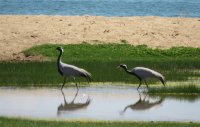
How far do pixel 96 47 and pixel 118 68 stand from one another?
469cm

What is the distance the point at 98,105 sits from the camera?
61.2 ft

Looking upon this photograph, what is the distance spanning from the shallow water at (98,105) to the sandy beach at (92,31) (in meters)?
7.43

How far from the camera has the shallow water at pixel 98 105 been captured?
679 inches

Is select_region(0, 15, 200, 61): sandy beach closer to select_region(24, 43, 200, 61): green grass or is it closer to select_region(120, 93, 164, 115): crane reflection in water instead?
select_region(24, 43, 200, 61): green grass

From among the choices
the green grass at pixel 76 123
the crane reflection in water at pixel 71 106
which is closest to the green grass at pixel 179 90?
the crane reflection in water at pixel 71 106

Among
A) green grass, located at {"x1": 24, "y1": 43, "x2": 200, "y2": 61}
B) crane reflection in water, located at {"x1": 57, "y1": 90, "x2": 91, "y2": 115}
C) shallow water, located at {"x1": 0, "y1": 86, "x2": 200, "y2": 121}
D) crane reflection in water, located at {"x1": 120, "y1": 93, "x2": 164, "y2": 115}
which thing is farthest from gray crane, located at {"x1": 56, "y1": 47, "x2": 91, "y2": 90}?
green grass, located at {"x1": 24, "y1": 43, "x2": 200, "y2": 61}

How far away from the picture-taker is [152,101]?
19328mm

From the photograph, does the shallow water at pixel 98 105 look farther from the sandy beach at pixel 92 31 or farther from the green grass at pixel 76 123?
the sandy beach at pixel 92 31

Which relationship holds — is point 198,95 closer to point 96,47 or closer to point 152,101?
point 152,101

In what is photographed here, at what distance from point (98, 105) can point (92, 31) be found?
1223 cm

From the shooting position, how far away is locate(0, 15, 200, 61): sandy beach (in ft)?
96.5

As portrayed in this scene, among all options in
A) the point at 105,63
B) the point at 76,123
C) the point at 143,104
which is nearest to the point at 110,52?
the point at 105,63

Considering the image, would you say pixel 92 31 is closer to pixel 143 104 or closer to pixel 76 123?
pixel 143 104

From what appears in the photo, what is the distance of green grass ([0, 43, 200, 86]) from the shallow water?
1142 millimetres
